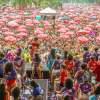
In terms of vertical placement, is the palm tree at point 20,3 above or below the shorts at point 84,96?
above

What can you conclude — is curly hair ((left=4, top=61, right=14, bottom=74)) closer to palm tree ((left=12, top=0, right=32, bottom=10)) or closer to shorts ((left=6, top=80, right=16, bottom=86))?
shorts ((left=6, top=80, right=16, bottom=86))

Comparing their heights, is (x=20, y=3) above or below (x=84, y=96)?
above

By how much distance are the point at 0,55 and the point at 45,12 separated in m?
16.4

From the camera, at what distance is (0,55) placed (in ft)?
14.8

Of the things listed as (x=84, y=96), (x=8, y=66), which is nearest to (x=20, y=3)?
(x=8, y=66)

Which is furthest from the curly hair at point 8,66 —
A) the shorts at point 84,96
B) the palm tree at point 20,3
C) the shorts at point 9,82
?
the palm tree at point 20,3

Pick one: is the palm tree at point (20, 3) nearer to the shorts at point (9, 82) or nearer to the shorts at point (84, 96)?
the shorts at point (9, 82)

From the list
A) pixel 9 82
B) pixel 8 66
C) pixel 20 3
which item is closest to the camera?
pixel 8 66

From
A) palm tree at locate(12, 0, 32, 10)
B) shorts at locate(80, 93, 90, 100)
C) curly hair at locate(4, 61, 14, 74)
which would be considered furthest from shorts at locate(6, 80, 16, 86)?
palm tree at locate(12, 0, 32, 10)

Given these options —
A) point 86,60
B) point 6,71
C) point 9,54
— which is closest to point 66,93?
point 6,71

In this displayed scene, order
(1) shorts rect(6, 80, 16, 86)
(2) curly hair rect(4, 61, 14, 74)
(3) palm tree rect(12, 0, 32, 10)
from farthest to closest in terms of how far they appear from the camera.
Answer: (3) palm tree rect(12, 0, 32, 10), (1) shorts rect(6, 80, 16, 86), (2) curly hair rect(4, 61, 14, 74)

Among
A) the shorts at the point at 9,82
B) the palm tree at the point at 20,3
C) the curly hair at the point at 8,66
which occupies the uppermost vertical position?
the palm tree at the point at 20,3

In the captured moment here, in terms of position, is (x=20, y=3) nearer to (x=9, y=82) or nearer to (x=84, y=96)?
(x=9, y=82)

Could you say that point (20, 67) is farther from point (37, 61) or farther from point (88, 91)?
point (88, 91)
